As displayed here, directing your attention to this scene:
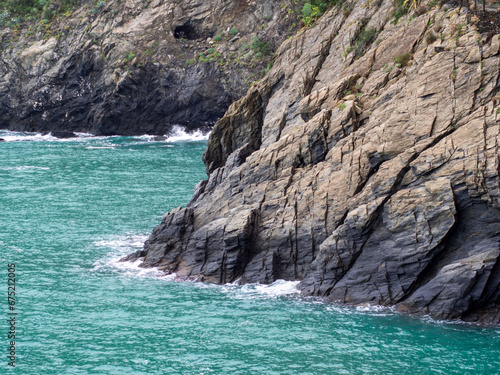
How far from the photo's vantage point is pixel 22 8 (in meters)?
100

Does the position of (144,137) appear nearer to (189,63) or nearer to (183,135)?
(183,135)

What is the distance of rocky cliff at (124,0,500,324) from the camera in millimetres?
24672

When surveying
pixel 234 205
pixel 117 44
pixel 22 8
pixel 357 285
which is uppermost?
pixel 22 8

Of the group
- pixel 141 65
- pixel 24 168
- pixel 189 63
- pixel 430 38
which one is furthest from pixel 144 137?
pixel 430 38

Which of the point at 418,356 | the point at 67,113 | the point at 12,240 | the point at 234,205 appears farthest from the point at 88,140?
the point at 418,356

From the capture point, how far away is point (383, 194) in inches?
1048

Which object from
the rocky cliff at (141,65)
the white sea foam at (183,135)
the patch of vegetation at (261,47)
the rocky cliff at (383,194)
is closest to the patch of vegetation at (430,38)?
the rocky cliff at (383,194)

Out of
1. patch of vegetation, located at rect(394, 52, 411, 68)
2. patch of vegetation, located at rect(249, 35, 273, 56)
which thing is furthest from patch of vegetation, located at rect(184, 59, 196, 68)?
patch of vegetation, located at rect(394, 52, 411, 68)

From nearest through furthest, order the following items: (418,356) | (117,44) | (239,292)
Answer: (418,356), (239,292), (117,44)

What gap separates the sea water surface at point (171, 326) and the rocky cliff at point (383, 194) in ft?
4.73

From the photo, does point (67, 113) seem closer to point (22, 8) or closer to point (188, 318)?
point (22, 8)

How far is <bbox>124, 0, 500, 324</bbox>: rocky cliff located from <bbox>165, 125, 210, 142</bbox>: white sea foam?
1709 inches

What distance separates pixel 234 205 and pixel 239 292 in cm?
593

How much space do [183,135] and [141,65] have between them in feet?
36.3
